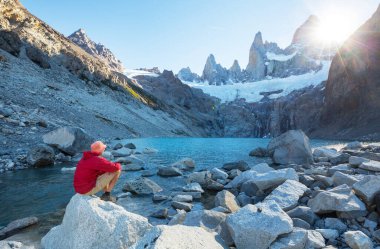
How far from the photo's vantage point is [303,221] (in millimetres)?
9562

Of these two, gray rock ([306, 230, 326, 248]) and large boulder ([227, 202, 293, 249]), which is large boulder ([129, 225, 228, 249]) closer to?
large boulder ([227, 202, 293, 249])

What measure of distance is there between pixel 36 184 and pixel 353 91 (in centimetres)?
11384

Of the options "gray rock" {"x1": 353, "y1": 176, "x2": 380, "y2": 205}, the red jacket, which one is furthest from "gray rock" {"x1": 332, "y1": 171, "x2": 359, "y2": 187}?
the red jacket

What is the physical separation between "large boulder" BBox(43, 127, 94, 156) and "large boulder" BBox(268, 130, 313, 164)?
62.9 feet

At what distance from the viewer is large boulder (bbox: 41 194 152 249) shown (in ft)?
21.8

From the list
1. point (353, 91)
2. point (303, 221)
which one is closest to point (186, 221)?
point (303, 221)

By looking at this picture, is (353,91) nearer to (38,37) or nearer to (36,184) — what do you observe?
(38,37)

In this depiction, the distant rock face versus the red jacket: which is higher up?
the distant rock face

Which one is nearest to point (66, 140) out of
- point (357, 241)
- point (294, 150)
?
point (294, 150)

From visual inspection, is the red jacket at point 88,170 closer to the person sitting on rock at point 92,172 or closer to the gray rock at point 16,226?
the person sitting on rock at point 92,172

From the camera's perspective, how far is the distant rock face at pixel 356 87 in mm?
91812

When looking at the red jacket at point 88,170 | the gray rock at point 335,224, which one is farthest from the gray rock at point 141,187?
the gray rock at point 335,224

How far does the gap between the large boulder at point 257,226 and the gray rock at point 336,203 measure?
3.21 meters

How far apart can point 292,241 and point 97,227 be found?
15.9 feet
